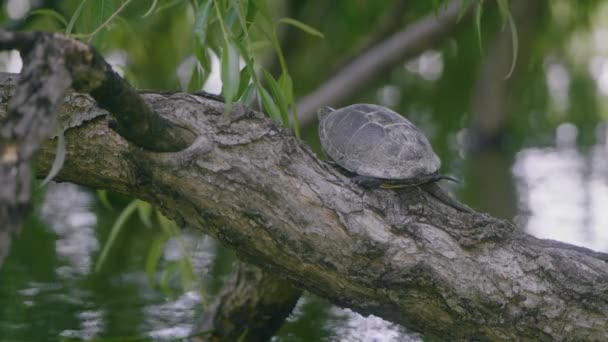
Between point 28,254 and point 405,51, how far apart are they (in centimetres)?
236

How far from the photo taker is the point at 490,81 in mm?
6320

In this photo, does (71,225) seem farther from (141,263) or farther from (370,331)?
(370,331)

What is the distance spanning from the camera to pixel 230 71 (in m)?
1.59

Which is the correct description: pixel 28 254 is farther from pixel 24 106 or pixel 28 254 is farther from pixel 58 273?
pixel 24 106

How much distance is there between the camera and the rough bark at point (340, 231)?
178 cm

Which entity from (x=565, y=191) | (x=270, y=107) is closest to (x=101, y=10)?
(x=270, y=107)

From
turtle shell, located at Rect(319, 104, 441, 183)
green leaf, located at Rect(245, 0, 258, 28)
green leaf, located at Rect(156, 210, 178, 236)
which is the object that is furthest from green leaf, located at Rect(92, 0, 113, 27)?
green leaf, located at Rect(156, 210, 178, 236)

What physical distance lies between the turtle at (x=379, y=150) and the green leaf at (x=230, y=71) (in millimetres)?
440

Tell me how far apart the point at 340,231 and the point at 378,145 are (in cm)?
32

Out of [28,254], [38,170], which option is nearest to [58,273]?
[28,254]

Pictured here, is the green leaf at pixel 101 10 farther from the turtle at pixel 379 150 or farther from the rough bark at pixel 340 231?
the turtle at pixel 379 150

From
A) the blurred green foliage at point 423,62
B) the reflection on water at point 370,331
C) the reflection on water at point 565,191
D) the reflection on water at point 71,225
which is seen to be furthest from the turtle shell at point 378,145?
the reflection on water at point 565,191

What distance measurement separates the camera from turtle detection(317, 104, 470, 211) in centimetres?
194

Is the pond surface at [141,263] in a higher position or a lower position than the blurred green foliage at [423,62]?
lower
